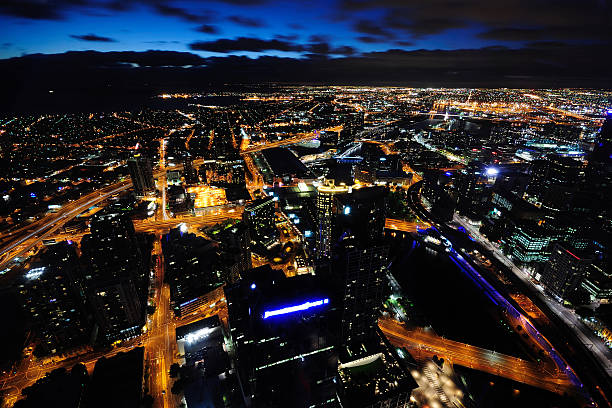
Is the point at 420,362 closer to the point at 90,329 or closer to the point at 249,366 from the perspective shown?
the point at 249,366

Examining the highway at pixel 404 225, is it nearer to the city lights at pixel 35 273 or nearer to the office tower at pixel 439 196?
the office tower at pixel 439 196

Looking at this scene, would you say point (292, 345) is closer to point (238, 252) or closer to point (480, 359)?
point (238, 252)

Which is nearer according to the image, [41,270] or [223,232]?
[41,270]

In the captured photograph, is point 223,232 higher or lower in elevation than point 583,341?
higher

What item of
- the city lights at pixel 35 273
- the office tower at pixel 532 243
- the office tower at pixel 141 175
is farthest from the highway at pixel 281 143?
the office tower at pixel 532 243

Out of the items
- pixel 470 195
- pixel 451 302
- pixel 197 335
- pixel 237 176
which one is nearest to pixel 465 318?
pixel 451 302

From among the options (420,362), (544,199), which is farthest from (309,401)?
(544,199)
